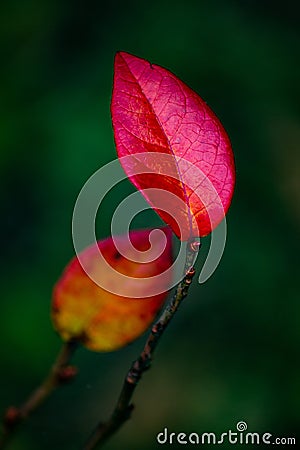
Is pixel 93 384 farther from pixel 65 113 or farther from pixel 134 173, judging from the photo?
pixel 134 173

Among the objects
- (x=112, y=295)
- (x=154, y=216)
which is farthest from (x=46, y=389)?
(x=154, y=216)

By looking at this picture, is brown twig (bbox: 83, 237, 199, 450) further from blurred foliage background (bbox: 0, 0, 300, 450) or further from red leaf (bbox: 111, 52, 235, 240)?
blurred foliage background (bbox: 0, 0, 300, 450)

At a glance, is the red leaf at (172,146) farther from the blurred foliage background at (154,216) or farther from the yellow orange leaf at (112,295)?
the blurred foliage background at (154,216)

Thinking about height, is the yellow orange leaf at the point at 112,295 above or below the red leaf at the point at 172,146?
below

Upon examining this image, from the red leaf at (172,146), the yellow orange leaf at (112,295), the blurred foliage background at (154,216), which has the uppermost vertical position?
the blurred foliage background at (154,216)

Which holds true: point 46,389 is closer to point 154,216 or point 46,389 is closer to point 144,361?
point 144,361

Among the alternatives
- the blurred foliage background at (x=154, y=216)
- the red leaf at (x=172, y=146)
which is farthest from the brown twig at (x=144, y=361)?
the blurred foliage background at (x=154, y=216)
